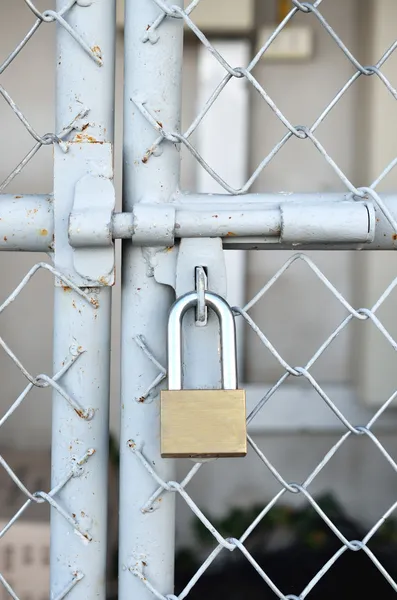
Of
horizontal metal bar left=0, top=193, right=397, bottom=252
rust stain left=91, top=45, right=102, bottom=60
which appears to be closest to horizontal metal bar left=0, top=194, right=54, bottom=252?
horizontal metal bar left=0, top=193, right=397, bottom=252

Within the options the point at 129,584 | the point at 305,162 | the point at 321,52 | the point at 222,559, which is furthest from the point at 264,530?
the point at 129,584

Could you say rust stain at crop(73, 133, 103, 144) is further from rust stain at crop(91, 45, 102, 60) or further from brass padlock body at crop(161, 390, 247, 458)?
brass padlock body at crop(161, 390, 247, 458)

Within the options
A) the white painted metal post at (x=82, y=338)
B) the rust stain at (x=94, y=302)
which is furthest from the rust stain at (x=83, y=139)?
the rust stain at (x=94, y=302)

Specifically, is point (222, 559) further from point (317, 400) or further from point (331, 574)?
point (317, 400)

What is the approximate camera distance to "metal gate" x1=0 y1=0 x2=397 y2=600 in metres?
0.42

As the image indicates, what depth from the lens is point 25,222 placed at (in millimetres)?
439

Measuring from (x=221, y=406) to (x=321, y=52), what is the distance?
2239mm

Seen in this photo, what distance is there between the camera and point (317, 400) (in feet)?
7.80

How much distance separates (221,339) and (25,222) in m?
0.16

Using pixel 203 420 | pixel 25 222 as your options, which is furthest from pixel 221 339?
pixel 25 222

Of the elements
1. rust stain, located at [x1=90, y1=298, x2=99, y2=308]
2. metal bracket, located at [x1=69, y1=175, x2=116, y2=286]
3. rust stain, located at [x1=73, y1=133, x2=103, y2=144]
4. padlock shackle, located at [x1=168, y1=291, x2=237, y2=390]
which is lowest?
padlock shackle, located at [x1=168, y1=291, x2=237, y2=390]

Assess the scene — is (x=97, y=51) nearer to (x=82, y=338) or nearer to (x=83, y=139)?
(x=83, y=139)

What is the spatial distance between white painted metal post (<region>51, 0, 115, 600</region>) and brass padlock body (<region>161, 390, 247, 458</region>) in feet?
0.30

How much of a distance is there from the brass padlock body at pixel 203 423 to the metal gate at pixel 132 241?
0.12 ft
